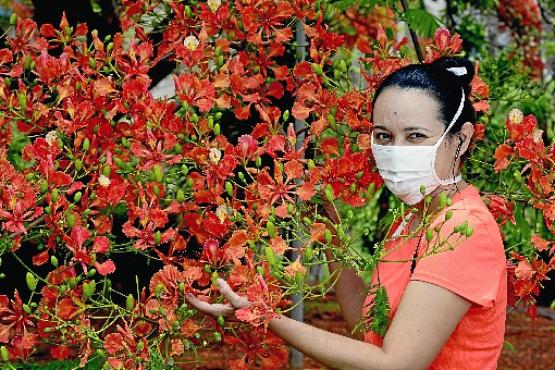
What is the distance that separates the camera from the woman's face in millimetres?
2193

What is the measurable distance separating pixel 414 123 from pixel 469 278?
1.35 ft

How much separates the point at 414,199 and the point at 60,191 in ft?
3.12

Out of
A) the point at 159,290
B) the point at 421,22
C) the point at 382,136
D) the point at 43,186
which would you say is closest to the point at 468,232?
the point at 382,136

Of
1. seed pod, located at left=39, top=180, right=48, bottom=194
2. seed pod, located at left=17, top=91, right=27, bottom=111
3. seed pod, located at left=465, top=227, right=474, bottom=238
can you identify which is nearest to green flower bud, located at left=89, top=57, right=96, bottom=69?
seed pod, located at left=17, top=91, right=27, bottom=111

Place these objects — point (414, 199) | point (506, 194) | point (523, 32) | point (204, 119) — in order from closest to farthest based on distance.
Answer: point (414, 199), point (204, 119), point (506, 194), point (523, 32)

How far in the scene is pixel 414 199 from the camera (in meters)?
2.36

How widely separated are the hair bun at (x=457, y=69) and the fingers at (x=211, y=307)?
808mm

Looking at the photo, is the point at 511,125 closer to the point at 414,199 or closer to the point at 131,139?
the point at 414,199

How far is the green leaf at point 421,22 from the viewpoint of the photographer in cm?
360

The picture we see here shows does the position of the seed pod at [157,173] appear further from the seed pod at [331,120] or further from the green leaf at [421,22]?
the green leaf at [421,22]

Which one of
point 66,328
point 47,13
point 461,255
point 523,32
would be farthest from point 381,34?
point 523,32

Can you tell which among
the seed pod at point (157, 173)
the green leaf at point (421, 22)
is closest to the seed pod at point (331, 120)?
the seed pod at point (157, 173)

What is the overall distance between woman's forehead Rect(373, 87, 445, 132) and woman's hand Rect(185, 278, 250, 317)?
586mm

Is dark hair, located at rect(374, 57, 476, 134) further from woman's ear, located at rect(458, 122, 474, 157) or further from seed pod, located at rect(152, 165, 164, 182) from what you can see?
seed pod, located at rect(152, 165, 164, 182)
